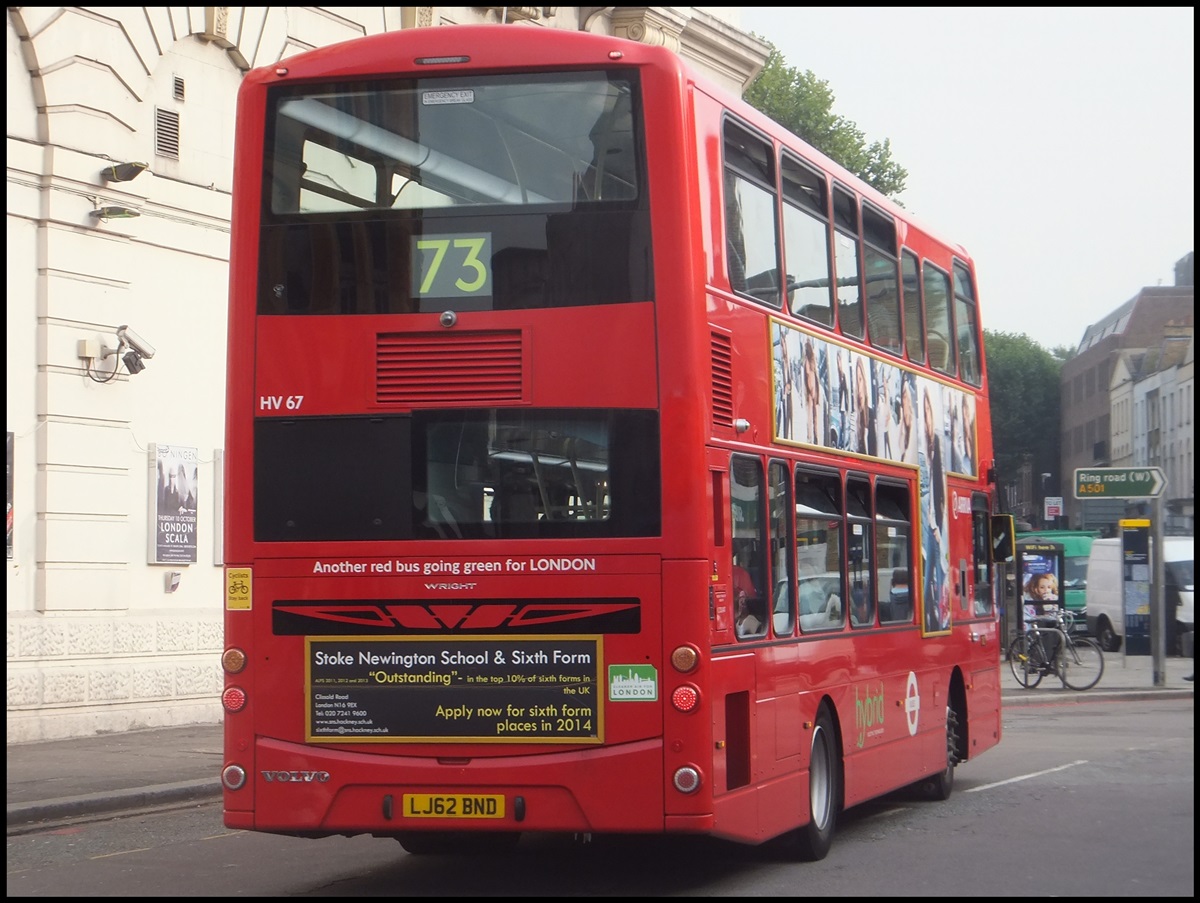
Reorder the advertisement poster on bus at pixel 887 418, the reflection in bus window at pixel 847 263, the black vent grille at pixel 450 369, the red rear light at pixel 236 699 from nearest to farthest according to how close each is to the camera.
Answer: the black vent grille at pixel 450 369, the red rear light at pixel 236 699, the advertisement poster on bus at pixel 887 418, the reflection in bus window at pixel 847 263

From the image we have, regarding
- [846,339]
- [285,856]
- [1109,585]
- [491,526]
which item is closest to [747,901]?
[491,526]

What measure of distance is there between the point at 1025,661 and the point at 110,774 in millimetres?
16981

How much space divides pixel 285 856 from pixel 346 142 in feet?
14.8

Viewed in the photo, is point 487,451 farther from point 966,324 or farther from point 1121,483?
point 1121,483

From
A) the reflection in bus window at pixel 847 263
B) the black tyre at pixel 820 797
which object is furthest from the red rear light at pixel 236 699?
the reflection in bus window at pixel 847 263

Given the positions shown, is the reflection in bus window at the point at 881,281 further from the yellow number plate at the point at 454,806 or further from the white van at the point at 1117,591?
the white van at the point at 1117,591

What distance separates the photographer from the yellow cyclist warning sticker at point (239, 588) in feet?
31.2

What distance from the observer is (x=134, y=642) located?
2000cm

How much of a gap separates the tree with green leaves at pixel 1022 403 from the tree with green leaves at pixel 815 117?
145 ft

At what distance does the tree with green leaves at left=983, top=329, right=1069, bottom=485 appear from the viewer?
105188 millimetres

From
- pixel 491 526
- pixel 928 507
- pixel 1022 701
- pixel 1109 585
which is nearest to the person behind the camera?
pixel 491 526

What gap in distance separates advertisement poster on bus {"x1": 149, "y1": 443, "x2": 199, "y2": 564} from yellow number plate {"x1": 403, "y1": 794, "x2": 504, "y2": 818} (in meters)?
12.0

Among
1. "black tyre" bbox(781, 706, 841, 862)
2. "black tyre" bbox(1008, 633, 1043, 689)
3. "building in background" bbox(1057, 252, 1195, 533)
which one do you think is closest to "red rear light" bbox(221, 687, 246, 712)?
"black tyre" bbox(781, 706, 841, 862)

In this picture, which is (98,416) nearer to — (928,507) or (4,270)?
(4,270)
